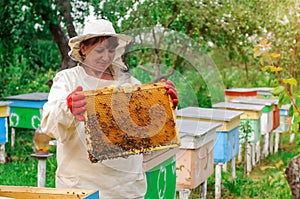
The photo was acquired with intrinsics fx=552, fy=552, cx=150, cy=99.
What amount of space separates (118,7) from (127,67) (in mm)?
3042

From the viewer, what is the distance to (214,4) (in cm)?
738

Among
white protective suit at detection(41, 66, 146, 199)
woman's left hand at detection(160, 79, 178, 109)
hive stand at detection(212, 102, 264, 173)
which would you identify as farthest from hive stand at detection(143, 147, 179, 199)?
hive stand at detection(212, 102, 264, 173)

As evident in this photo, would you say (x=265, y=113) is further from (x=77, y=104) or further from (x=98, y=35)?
(x=77, y=104)

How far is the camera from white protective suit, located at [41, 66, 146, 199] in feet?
7.22

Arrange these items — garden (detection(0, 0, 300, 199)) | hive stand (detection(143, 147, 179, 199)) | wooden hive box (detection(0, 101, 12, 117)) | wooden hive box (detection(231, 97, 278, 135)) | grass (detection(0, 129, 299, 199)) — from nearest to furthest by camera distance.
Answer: garden (detection(0, 0, 300, 199)), hive stand (detection(143, 147, 179, 199)), grass (detection(0, 129, 299, 199)), wooden hive box (detection(0, 101, 12, 117)), wooden hive box (detection(231, 97, 278, 135))

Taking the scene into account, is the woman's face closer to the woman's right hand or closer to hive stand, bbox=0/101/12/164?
the woman's right hand

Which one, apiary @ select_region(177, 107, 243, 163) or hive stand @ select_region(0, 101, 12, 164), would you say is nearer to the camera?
apiary @ select_region(177, 107, 243, 163)

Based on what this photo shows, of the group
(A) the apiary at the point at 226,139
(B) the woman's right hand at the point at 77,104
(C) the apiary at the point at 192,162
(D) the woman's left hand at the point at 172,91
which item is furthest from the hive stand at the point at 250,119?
(B) the woman's right hand at the point at 77,104

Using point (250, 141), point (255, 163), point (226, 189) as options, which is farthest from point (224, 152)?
point (255, 163)

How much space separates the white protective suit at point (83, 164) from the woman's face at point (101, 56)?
8cm

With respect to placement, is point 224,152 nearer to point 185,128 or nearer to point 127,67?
point 185,128

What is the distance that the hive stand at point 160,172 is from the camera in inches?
120

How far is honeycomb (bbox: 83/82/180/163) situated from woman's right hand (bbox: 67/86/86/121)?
→ 33 mm

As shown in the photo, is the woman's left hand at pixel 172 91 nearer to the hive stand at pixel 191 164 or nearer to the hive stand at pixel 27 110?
the hive stand at pixel 191 164
